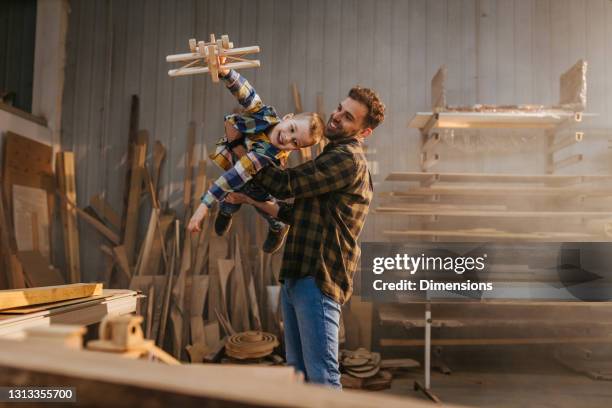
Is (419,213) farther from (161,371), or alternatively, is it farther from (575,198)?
(161,371)

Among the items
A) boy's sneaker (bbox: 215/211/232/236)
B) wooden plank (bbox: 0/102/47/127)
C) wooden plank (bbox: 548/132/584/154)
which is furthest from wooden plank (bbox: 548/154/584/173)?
wooden plank (bbox: 0/102/47/127)

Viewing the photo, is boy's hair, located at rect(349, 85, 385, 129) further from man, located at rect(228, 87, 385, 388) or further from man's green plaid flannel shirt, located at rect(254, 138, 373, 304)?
man's green plaid flannel shirt, located at rect(254, 138, 373, 304)

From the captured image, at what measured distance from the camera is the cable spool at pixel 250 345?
11.3 ft

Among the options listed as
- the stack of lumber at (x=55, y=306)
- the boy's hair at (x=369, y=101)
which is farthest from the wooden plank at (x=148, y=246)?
the boy's hair at (x=369, y=101)

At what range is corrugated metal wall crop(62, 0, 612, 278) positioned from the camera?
452cm

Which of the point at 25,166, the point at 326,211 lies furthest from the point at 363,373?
the point at 25,166

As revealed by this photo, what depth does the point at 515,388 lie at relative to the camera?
11.8 feet

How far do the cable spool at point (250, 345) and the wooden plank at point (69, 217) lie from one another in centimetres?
179

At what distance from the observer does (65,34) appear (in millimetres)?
4664

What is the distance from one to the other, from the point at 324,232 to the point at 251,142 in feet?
1.52

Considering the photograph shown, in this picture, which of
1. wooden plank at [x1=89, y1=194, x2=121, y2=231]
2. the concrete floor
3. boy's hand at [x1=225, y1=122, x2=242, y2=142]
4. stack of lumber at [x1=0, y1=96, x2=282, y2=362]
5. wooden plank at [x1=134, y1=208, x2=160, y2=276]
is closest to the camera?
boy's hand at [x1=225, y1=122, x2=242, y2=142]

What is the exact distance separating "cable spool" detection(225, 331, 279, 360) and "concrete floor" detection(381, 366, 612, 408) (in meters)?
1.00

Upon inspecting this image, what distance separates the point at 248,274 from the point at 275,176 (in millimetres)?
2589

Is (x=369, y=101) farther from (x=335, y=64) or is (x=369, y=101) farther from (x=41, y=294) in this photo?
(x=335, y=64)
